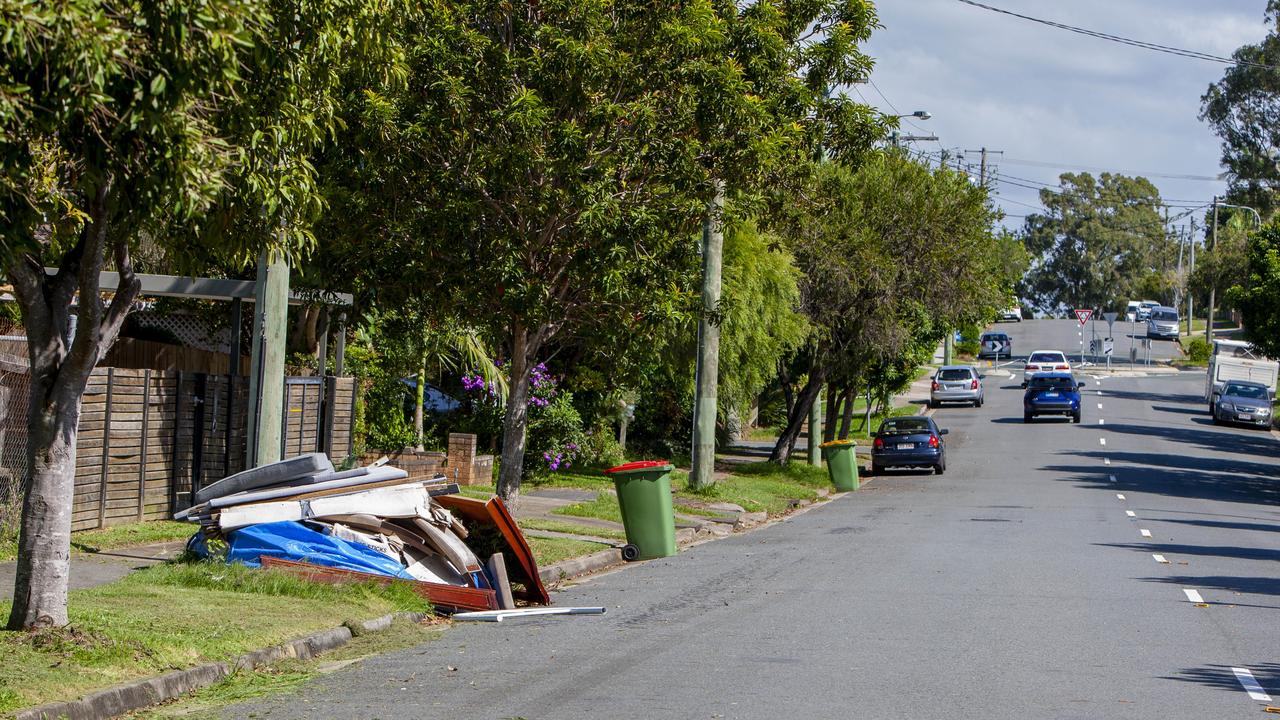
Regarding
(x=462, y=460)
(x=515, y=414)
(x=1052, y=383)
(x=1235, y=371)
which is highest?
(x=1235, y=371)

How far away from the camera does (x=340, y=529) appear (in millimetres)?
11953

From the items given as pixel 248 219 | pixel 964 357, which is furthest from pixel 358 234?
pixel 964 357

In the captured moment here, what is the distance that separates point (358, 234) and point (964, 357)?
7478 centimetres

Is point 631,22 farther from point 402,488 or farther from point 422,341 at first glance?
point 422,341

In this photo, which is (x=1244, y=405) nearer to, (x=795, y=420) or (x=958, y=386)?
(x=958, y=386)

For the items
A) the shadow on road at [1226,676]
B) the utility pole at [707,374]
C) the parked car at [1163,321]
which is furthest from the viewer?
the parked car at [1163,321]

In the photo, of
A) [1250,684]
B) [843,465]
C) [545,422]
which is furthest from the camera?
[843,465]

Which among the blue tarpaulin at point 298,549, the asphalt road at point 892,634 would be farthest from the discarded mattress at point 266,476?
the asphalt road at point 892,634

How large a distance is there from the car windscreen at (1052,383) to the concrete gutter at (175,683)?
42.3m

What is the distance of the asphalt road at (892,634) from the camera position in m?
8.08

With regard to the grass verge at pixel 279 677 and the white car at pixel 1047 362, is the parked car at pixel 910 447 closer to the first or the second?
the grass verge at pixel 279 677

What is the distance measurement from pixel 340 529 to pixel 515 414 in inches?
188

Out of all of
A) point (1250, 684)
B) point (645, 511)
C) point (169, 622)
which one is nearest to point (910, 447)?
point (645, 511)

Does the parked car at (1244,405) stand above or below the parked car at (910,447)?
above
